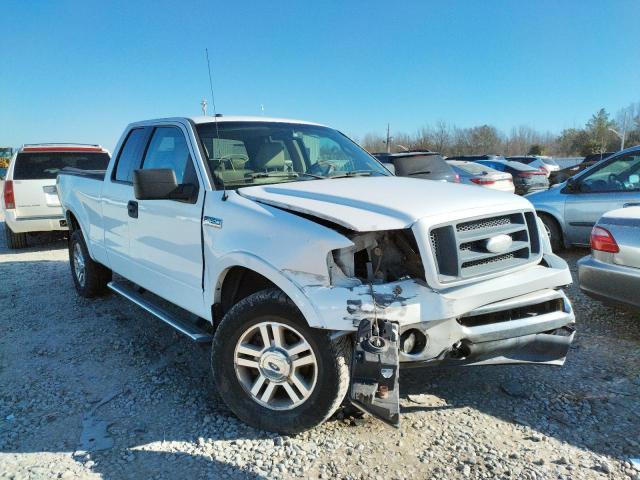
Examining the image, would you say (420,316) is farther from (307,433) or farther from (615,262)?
(615,262)

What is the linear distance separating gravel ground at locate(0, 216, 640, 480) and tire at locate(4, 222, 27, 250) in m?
5.55

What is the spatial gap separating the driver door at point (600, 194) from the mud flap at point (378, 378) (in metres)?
5.57

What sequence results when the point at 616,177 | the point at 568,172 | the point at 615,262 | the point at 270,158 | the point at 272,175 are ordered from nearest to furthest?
1. the point at 272,175
2. the point at 270,158
3. the point at 615,262
4. the point at 616,177
5. the point at 568,172

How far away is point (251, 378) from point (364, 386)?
97 cm

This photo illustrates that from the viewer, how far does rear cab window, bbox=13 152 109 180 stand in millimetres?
8852

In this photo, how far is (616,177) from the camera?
6766mm

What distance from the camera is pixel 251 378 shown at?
3.09 meters

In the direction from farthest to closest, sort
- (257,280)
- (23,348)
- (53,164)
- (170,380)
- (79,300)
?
(53,164) → (79,300) → (23,348) → (170,380) → (257,280)

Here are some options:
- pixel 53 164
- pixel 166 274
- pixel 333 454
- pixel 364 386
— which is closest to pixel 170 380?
pixel 166 274

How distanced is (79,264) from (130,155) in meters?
1.99

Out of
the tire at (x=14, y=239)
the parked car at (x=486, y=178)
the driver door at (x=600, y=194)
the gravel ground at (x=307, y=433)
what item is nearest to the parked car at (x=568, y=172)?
the parked car at (x=486, y=178)

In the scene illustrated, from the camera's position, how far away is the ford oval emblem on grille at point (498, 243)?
2855mm

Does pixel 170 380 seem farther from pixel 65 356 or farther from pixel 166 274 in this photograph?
pixel 65 356

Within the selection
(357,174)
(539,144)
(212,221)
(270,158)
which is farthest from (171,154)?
(539,144)
